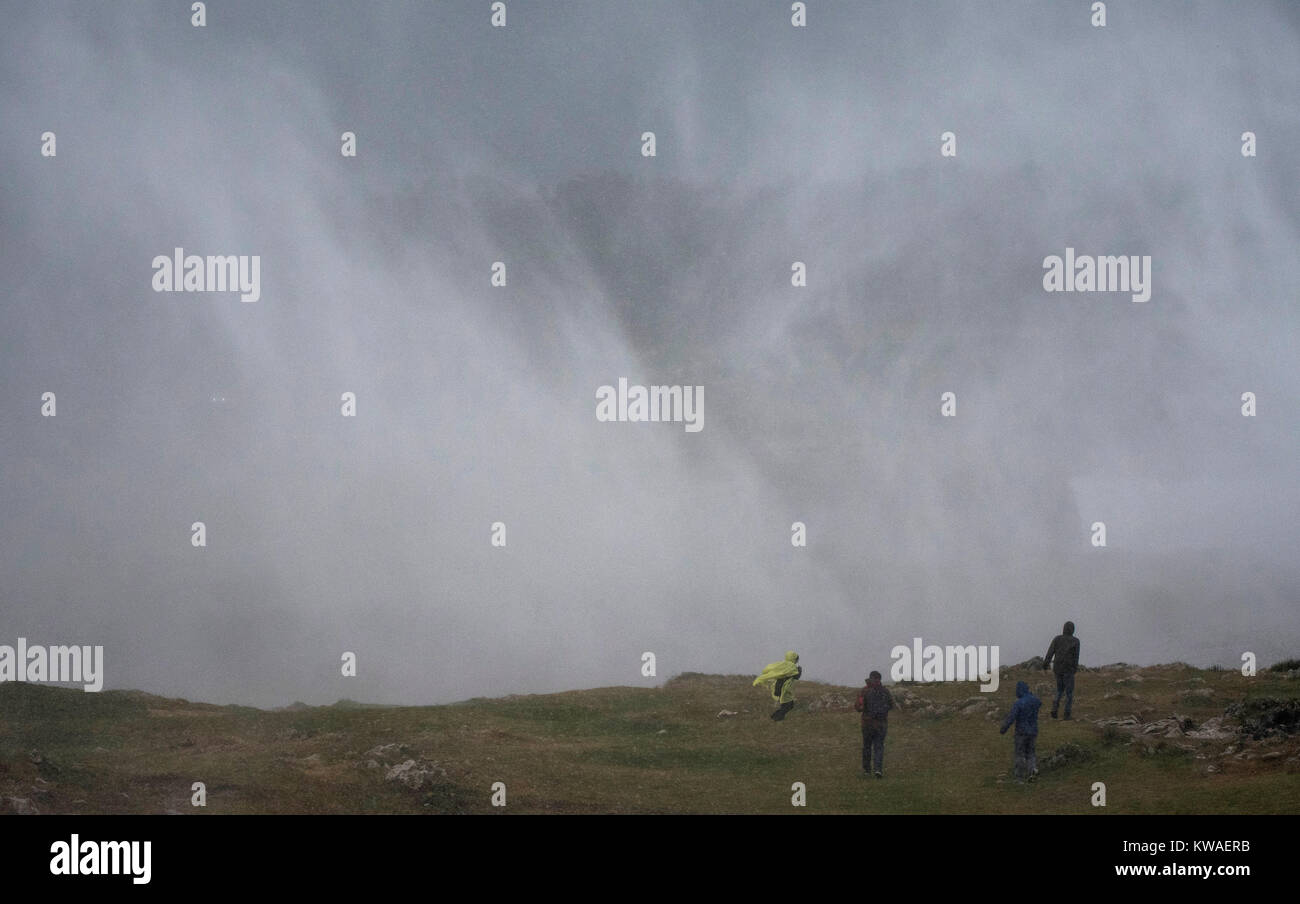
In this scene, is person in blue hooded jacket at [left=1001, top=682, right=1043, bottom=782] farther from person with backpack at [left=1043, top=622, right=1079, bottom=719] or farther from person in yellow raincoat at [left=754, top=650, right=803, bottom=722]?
person in yellow raincoat at [left=754, top=650, right=803, bottom=722]

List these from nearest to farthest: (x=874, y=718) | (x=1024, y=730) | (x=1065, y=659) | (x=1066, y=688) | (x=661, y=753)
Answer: (x=1024, y=730), (x=874, y=718), (x=1065, y=659), (x=1066, y=688), (x=661, y=753)

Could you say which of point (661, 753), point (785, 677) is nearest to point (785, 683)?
point (785, 677)

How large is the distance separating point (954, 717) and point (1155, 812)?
348 inches

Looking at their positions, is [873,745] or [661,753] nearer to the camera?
[873,745]

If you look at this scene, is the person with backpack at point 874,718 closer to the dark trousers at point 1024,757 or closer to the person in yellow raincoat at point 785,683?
the dark trousers at point 1024,757

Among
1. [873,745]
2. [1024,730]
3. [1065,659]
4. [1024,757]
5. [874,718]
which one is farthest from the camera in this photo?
[1065,659]

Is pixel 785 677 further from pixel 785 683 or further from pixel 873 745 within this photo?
pixel 873 745

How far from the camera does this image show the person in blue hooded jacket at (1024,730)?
89.1 feet

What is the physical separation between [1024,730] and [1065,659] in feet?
15.9

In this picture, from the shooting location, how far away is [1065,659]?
3155 centimetres

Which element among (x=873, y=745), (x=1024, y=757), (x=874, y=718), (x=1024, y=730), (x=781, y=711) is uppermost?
(x=874, y=718)

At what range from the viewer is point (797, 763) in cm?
3219
